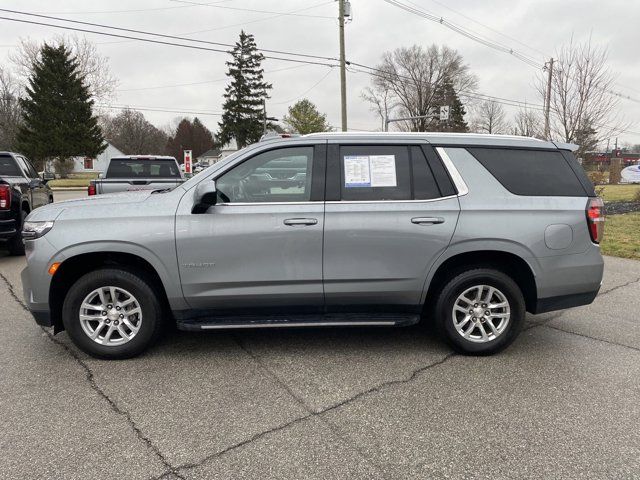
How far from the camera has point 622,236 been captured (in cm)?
1003

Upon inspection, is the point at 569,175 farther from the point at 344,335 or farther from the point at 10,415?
the point at 10,415

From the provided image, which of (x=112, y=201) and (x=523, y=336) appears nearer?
(x=112, y=201)

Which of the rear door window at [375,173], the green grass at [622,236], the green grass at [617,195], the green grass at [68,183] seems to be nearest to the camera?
the rear door window at [375,173]

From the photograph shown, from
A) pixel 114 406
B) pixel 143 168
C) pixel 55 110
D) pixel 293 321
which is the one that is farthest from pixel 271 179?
pixel 55 110

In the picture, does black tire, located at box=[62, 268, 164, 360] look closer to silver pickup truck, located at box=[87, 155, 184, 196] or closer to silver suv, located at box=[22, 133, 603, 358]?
silver suv, located at box=[22, 133, 603, 358]

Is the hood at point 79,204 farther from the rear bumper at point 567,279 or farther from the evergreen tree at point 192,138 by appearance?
the evergreen tree at point 192,138

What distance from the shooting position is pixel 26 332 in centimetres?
438

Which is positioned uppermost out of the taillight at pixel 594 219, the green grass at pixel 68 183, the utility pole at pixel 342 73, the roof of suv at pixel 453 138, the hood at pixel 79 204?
the utility pole at pixel 342 73

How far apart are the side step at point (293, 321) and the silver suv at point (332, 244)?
15 mm

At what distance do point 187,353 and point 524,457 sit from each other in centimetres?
269

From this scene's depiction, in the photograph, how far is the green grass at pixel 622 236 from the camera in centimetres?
847

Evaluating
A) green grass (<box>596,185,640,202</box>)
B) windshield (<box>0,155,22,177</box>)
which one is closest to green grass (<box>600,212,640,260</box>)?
green grass (<box>596,185,640,202</box>)

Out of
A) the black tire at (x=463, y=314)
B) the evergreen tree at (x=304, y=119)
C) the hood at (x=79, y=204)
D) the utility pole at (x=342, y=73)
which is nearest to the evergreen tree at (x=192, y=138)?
the evergreen tree at (x=304, y=119)

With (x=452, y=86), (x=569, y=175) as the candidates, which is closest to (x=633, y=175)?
(x=452, y=86)
